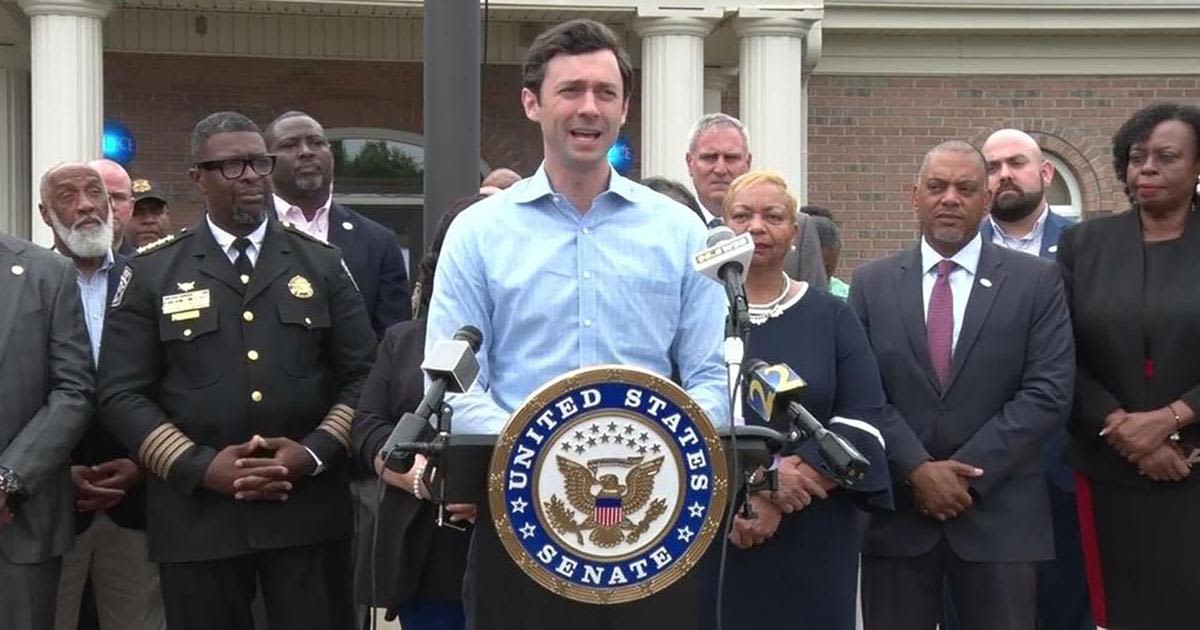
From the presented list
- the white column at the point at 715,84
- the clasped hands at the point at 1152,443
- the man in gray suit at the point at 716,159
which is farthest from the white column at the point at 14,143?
the clasped hands at the point at 1152,443

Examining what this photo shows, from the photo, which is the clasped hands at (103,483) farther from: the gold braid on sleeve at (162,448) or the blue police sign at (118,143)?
the blue police sign at (118,143)

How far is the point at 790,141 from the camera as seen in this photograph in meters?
11.9

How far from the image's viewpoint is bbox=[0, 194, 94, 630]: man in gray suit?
4.73 m

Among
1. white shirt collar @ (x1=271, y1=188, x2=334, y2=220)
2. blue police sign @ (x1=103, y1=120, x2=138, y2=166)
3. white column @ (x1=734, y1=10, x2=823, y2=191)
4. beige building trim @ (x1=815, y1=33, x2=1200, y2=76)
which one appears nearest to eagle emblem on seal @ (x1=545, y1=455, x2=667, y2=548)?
white shirt collar @ (x1=271, y1=188, x2=334, y2=220)

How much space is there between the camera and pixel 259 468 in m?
4.68

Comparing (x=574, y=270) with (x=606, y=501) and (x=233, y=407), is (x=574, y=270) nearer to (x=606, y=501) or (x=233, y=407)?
(x=606, y=501)

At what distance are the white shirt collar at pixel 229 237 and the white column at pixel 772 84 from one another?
7176mm

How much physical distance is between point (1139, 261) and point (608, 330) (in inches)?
96.6

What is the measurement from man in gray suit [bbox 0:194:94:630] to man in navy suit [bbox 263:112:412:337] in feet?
3.77

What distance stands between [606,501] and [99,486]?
8.37ft

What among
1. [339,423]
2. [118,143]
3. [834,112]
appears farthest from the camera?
[834,112]

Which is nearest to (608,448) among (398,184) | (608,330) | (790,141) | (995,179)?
(608,330)

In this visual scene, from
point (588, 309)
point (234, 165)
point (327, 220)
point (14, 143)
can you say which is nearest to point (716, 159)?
point (327, 220)

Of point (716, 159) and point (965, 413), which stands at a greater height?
point (716, 159)
